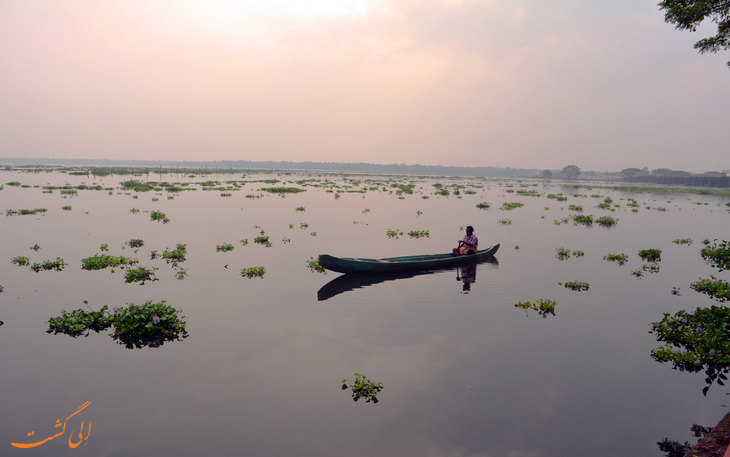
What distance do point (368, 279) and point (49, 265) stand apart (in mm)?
12688

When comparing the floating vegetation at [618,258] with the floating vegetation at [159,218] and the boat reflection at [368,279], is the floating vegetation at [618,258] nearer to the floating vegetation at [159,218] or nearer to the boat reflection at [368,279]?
the boat reflection at [368,279]

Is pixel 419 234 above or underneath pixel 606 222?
underneath

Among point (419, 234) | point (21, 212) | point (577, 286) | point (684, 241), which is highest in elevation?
point (21, 212)

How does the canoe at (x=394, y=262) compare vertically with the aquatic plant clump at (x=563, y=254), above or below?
above

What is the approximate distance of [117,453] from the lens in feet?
18.7

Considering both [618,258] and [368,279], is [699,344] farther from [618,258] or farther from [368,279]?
[618,258]

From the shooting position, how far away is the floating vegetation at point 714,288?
44.8ft

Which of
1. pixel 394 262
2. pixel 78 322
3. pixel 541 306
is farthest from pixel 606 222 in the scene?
pixel 78 322

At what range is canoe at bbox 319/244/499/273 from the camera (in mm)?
13930

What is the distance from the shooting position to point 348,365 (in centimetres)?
838

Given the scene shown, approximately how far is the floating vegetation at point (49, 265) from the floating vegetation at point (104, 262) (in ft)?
2.27

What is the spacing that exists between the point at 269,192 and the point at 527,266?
40460 millimetres

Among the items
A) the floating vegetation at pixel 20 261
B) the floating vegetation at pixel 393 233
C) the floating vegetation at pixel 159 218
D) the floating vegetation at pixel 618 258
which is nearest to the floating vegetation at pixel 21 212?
the floating vegetation at pixel 159 218

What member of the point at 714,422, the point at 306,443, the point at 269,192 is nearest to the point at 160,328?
the point at 306,443
